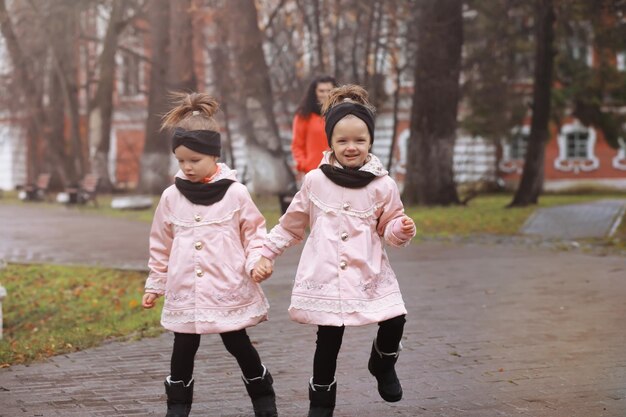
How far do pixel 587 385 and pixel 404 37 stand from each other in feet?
58.3

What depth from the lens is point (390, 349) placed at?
5.80 metres

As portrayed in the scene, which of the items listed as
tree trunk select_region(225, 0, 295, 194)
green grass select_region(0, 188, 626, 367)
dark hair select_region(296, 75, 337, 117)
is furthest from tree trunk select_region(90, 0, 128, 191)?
dark hair select_region(296, 75, 337, 117)

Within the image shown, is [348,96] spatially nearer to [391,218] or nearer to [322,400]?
[391,218]

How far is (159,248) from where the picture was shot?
5.89 metres

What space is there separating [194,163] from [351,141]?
74 cm

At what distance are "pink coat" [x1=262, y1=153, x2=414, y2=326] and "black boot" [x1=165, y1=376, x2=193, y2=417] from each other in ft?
Result: 2.11

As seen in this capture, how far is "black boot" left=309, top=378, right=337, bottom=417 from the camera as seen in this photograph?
5660 mm

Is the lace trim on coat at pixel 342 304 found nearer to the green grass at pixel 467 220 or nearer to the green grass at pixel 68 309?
the green grass at pixel 68 309

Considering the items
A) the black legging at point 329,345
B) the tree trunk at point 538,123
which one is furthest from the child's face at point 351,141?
the tree trunk at point 538,123

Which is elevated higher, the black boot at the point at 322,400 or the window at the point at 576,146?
the black boot at the point at 322,400

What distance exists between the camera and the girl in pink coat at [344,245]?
18.2 feet

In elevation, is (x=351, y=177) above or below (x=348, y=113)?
below

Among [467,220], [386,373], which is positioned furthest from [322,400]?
[467,220]

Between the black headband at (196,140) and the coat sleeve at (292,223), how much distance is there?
460 mm
